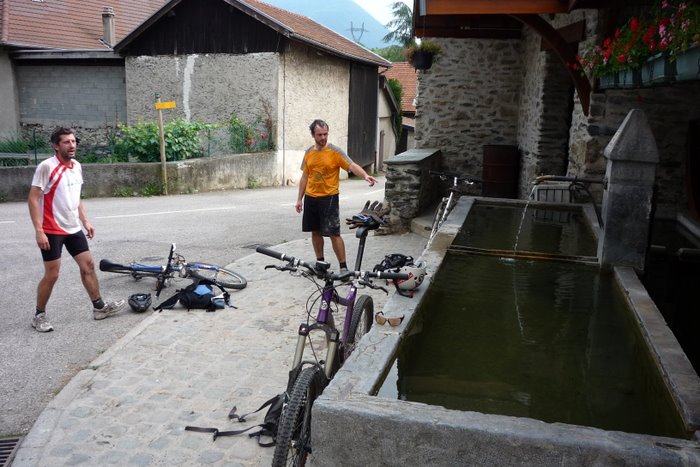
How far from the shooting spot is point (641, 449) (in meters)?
2.33

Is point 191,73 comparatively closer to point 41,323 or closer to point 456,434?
point 41,323

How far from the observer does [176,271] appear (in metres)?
6.96

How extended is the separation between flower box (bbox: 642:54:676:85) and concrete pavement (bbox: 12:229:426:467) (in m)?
3.12

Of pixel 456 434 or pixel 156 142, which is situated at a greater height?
pixel 156 142

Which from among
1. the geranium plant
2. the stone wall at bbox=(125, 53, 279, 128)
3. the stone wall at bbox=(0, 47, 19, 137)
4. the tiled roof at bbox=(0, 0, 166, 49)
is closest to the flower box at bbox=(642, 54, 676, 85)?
the geranium plant

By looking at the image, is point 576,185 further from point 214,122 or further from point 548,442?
point 214,122

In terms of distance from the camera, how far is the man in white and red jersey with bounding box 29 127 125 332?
18.3 feet

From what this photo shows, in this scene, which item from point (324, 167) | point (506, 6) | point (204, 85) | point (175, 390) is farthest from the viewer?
point (204, 85)

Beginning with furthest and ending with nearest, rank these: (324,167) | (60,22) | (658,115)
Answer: (60,22) → (658,115) → (324,167)

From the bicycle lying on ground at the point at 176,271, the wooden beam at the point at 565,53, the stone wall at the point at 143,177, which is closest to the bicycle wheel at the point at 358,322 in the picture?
the bicycle lying on ground at the point at 176,271

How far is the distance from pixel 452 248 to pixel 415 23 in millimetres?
6587

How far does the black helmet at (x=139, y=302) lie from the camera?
6309 millimetres

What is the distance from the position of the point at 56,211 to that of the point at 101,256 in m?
3.09

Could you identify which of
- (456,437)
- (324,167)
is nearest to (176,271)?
(324,167)
